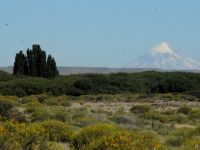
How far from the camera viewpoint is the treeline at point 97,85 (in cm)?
7410

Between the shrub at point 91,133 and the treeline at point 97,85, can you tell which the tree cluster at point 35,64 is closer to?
the treeline at point 97,85

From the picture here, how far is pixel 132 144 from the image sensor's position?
10227 millimetres

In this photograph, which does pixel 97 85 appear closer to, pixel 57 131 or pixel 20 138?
pixel 57 131

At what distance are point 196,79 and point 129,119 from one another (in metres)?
65.6

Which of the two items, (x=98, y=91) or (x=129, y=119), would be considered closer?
(x=129, y=119)

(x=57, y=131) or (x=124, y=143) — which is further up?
(x=124, y=143)

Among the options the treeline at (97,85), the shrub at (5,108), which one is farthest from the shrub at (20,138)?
the treeline at (97,85)

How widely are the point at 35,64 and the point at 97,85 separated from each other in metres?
17.8

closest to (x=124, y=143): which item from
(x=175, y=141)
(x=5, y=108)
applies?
(x=175, y=141)

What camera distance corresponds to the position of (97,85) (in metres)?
82.0

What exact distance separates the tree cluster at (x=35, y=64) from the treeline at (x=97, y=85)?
402cm

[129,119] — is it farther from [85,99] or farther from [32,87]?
[32,87]

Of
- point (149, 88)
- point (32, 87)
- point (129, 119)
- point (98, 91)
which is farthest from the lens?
point (149, 88)

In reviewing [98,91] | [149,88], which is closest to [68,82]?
[98,91]
